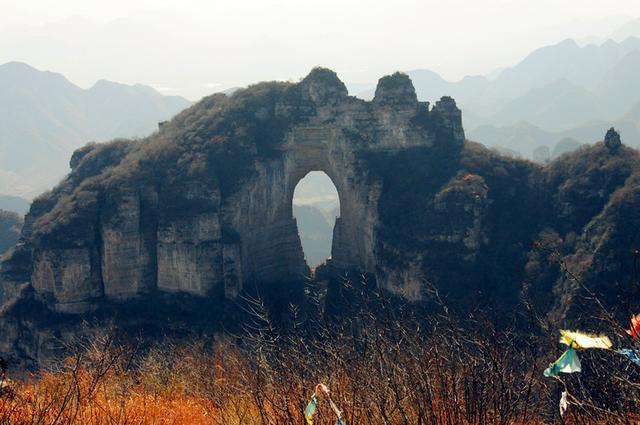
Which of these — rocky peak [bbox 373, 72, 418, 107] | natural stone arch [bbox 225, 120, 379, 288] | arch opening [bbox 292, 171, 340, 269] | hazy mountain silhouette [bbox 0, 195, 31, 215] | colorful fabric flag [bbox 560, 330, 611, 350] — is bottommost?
arch opening [bbox 292, 171, 340, 269]

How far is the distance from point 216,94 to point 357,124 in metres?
16.8

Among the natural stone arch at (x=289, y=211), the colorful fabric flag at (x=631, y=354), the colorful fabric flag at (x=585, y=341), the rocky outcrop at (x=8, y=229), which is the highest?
the colorful fabric flag at (x=585, y=341)

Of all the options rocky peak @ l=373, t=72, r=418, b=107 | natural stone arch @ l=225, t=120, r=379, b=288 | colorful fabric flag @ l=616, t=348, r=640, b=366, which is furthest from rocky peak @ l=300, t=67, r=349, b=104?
colorful fabric flag @ l=616, t=348, r=640, b=366

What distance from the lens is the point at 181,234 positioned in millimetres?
44219

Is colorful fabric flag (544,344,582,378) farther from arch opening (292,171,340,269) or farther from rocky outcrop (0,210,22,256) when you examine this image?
arch opening (292,171,340,269)

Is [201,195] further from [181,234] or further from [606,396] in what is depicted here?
[606,396]

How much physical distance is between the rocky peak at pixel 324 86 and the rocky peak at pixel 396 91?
3.13m

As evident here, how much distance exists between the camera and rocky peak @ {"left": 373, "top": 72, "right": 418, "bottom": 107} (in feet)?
160

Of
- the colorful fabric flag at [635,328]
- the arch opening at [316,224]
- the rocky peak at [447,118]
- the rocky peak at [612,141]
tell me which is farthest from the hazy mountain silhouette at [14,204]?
the colorful fabric flag at [635,328]

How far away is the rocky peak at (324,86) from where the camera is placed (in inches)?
1961

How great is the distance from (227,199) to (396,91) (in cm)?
1632

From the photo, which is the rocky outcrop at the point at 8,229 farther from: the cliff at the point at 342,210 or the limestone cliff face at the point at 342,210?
the cliff at the point at 342,210

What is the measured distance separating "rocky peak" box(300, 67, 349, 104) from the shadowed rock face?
0.28 feet

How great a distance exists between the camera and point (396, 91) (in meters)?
48.9
